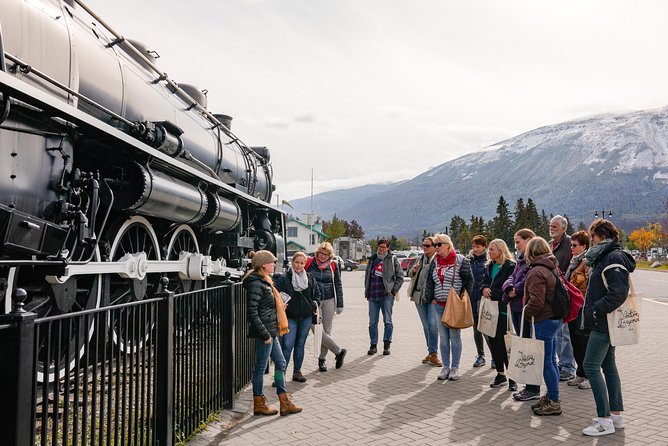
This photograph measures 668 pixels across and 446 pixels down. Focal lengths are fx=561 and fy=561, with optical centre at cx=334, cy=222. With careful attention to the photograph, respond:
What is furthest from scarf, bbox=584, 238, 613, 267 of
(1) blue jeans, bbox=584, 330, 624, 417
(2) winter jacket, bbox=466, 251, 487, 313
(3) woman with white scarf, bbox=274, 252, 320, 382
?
(3) woman with white scarf, bbox=274, 252, 320, 382

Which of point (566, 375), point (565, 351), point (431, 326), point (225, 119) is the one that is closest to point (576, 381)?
point (566, 375)

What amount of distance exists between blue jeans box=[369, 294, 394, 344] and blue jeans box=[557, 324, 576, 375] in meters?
2.61

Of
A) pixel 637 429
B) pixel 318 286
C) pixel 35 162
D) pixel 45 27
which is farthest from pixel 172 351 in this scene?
pixel 637 429

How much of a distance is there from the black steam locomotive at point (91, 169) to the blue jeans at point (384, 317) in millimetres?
2671

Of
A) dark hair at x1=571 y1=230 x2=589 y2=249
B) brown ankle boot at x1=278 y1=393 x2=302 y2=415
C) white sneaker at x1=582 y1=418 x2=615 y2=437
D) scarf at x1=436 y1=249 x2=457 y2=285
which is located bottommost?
white sneaker at x1=582 y1=418 x2=615 y2=437

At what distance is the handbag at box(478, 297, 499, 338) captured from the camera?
21.9ft

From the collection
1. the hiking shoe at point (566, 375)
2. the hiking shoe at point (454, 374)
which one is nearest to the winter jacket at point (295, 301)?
the hiking shoe at point (454, 374)

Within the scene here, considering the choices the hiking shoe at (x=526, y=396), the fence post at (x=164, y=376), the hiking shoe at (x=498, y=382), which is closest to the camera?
the fence post at (x=164, y=376)

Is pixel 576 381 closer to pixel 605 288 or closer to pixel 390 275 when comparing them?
pixel 605 288

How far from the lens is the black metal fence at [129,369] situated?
2.37 m

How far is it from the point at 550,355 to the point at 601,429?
853mm

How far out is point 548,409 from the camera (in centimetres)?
532

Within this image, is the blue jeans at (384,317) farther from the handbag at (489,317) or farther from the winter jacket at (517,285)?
the winter jacket at (517,285)

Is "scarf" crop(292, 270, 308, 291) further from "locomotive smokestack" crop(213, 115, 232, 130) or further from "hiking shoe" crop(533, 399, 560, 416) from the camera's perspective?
"locomotive smokestack" crop(213, 115, 232, 130)
